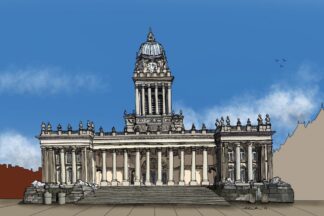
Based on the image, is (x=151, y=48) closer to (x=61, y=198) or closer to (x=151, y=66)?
(x=151, y=66)

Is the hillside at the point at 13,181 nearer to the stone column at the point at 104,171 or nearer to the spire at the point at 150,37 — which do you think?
the stone column at the point at 104,171

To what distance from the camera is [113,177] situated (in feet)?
304

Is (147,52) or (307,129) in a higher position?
(147,52)

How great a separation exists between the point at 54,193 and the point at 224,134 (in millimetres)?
28873

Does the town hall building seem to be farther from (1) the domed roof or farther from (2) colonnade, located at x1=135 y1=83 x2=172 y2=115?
(1) the domed roof

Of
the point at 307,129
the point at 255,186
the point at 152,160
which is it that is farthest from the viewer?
the point at 307,129

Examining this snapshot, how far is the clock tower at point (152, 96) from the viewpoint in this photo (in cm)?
10038

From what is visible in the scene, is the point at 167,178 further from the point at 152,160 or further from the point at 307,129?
the point at 307,129

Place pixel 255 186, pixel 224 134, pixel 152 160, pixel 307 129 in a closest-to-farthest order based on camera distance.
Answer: pixel 255 186
pixel 224 134
pixel 152 160
pixel 307 129

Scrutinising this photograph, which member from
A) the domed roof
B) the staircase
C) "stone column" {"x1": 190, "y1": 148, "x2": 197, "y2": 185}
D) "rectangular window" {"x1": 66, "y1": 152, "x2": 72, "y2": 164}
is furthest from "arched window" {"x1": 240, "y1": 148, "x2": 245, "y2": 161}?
"rectangular window" {"x1": 66, "y1": 152, "x2": 72, "y2": 164}

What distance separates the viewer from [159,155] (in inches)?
3610

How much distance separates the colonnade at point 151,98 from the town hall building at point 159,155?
4.41 meters

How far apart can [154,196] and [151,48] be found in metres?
36.9

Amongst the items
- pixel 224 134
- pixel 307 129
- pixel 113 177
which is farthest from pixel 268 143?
pixel 307 129
